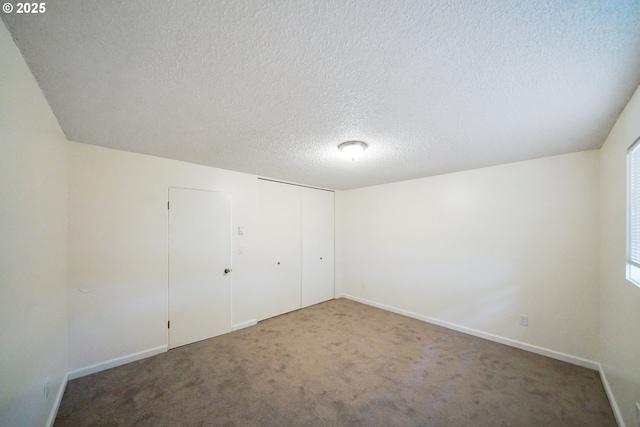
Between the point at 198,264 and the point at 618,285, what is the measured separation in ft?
14.1

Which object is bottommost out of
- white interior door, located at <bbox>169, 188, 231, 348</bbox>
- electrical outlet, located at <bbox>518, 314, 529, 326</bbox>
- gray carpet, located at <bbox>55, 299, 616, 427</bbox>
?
gray carpet, located at <bbox>55, 299, 616, 427</bbox>

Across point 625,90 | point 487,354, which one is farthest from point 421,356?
point 625,90

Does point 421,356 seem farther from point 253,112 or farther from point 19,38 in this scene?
point 19,38

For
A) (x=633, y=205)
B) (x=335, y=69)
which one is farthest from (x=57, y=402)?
(x=633, y=205)

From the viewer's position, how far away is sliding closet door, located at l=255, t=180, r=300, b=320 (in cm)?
379

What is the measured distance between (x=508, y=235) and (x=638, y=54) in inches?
92.6

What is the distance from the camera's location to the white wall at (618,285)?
4.93ft

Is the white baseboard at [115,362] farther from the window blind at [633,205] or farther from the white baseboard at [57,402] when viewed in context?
the window blind at [633,205]

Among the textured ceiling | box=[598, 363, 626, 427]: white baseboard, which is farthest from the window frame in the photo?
box=[598, 363, 626, 427]: white baseboard

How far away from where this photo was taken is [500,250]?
3.02 m

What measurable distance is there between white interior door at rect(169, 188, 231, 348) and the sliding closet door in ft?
1.88

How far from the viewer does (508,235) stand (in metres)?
2.96

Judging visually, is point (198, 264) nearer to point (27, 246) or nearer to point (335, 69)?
point (27, 246)

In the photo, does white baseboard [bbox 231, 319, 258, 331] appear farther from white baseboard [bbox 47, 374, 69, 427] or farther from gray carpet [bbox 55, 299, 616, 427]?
white baseboard [bbox 47, 374, 69, 427]
